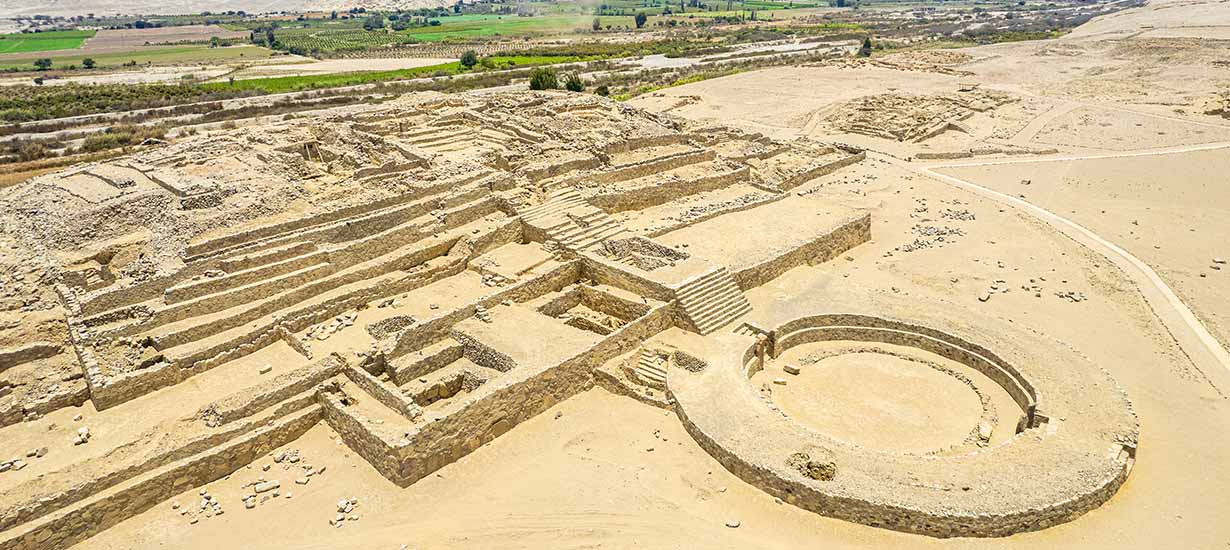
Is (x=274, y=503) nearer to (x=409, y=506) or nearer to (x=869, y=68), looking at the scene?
(x=409, y=506)

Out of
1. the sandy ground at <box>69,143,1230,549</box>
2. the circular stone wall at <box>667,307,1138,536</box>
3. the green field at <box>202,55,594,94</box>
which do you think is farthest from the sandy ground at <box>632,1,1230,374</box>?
the green field at <box>202,55,594,94</box>

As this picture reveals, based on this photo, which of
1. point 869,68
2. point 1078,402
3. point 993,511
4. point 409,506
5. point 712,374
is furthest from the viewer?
point 869,68

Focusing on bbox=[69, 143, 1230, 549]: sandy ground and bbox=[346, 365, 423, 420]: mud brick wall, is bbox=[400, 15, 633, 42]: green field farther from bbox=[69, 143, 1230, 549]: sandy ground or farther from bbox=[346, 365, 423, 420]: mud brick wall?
bbox=[69, 143, 1230, 549]: sandy ground

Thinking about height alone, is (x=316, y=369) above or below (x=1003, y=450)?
above

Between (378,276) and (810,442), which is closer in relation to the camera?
(810,442)

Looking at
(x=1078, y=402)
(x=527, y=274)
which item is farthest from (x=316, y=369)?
(x=1078, y=402)

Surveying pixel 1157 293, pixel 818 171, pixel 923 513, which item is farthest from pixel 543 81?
pixel 923 513
